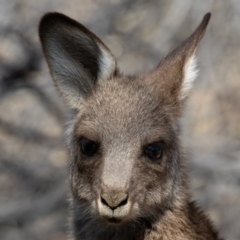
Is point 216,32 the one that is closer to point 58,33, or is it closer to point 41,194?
point 41,194

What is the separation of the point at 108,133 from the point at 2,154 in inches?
102

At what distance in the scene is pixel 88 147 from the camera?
16.4ft

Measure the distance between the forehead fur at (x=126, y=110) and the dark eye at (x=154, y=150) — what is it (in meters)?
0.06

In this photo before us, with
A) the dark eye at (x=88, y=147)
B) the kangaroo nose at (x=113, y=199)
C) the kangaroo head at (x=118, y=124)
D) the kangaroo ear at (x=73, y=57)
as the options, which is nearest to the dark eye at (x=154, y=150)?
the kangaroo head at (x=118, y=124)

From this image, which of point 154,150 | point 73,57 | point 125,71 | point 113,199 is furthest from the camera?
point 125,71

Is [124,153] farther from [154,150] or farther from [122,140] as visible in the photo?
[154,150]

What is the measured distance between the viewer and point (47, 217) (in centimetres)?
728

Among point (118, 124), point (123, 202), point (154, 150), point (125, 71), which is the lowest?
point (123, 202)

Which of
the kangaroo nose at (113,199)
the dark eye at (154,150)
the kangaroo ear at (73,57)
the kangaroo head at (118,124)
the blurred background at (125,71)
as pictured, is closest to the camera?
the kangaroo nose at (113,199)

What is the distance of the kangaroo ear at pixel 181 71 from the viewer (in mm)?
A: 5230

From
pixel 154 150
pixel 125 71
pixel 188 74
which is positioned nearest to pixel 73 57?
pixel 188 74

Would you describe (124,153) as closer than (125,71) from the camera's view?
Yes

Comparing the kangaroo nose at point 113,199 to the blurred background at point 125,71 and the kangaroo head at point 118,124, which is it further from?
the blurred background at point 125,71

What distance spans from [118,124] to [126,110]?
12cm
